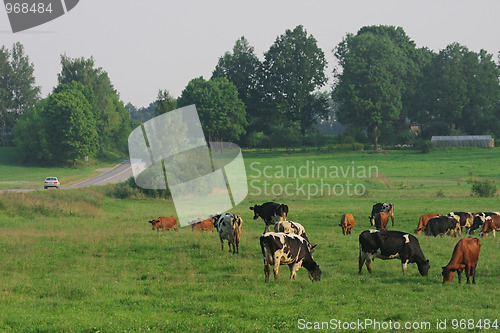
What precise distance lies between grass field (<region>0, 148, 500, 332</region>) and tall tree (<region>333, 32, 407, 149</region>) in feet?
245

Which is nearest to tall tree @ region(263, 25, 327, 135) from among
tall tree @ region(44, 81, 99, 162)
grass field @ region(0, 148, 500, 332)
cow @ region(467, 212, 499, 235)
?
tall tree @ region(44, 81, 99, 162)

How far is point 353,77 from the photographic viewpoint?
118m

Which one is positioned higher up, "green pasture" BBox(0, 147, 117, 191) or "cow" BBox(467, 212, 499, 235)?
"green pasture" BBox(0, 147, 117, 191)

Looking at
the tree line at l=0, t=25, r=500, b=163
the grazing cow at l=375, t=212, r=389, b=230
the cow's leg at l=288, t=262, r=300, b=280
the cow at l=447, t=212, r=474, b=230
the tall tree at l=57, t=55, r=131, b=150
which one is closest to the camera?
the cow's leg at l=288, t=262, r=300, b=280

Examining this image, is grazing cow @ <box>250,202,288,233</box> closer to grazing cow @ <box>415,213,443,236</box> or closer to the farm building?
grazing cow @ <box>415,213,443,236</box>

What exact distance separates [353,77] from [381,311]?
357 feet

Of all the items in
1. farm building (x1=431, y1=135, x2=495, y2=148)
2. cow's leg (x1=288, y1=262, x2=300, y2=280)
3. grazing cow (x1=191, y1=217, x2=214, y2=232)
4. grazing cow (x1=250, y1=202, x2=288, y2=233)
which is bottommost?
grazing cow (x1=191, y1=217, x2=214, y2=232)

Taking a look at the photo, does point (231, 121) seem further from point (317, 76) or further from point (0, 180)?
point (0, 180)

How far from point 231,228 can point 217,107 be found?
94037mm

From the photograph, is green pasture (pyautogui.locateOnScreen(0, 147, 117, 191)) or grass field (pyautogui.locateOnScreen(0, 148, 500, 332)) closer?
grass field (pyautogui.locateOnScreen(0, 148, 500, 332))

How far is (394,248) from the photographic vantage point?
19.1 meters

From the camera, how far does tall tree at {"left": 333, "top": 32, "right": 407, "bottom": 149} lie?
112750 mm

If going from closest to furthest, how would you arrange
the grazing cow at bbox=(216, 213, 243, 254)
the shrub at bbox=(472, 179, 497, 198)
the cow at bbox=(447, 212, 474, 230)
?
the grazing cow at bbox=(216, 213, 243, 254), the cow at bbox=(447, 212, 474, 230), the shrub at bbox=(472, 179, 497, 198)

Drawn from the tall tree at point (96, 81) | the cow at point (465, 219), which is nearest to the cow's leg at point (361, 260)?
the cow at point (465, 219)
